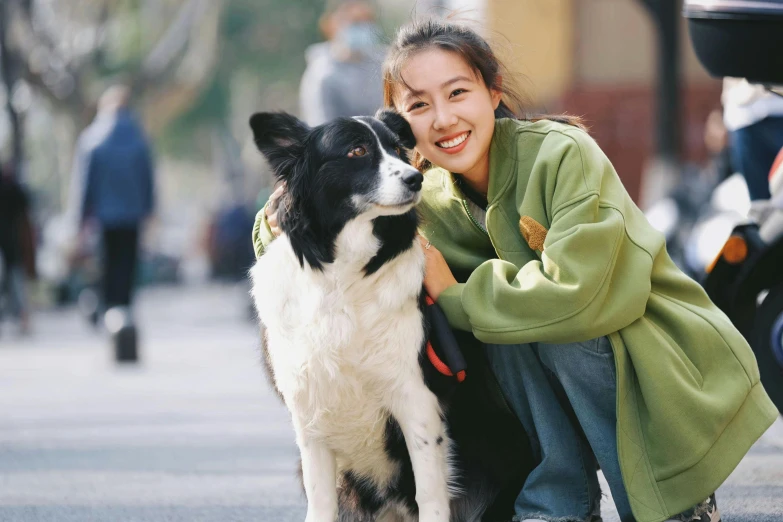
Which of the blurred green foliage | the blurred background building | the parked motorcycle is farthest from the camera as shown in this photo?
the blurred green foliage

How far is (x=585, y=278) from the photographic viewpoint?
352 cm

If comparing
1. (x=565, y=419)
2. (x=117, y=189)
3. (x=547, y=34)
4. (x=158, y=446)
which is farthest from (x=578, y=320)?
(x=547, y=34)

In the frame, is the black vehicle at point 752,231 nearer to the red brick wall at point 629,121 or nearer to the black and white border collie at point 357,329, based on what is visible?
the black and white border collie at point 357,329

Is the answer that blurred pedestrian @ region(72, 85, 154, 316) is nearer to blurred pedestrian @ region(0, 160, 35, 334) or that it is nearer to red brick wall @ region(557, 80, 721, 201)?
blurred pedestrian @ region(0, 160, 35, 334)

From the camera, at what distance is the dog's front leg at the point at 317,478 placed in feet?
12.5

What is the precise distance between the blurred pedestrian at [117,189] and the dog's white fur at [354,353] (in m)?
6.65

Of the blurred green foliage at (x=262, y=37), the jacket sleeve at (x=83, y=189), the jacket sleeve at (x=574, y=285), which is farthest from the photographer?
the blurred green foliage at (x=262, y=37)

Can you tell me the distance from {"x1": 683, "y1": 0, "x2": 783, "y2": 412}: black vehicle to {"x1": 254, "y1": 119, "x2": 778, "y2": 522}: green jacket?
1.26m

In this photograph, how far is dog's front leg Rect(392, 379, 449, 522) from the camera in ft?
12.2

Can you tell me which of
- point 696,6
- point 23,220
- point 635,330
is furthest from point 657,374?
point 23,220

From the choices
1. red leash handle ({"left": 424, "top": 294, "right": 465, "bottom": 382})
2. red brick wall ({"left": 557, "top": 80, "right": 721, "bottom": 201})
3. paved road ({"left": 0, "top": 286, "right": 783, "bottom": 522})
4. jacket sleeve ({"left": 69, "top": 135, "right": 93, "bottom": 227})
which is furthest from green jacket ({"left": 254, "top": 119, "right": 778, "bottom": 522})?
red brick wall ({"left": 557, "top": 80, "right": 721, "bottom": 201})

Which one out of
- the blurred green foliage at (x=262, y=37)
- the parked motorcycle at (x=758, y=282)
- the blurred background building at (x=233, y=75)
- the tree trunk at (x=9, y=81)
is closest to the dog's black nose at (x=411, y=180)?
the blurred background building at (x=233, y=75)

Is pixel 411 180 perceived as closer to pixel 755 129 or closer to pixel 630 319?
pixel 630 319

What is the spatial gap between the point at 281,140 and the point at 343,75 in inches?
146
